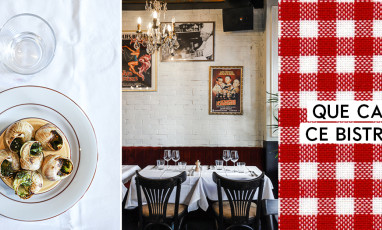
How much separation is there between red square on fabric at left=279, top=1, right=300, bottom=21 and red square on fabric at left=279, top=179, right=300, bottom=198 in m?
0.45

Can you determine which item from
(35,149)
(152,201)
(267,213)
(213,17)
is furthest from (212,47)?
(35,149)

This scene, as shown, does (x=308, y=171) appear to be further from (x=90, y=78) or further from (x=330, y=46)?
(x=90, y=78)

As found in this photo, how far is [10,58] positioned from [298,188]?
851 mm

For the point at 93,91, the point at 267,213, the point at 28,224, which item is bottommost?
the point at 267,213

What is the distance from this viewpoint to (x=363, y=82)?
0.73 m

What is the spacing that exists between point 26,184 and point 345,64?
875mm

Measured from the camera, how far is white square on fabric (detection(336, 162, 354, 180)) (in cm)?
73

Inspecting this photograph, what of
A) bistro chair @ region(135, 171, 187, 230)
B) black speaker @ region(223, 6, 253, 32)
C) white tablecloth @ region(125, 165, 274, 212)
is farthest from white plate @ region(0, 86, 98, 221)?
black speaker @ region(223, 6, 253, 32)

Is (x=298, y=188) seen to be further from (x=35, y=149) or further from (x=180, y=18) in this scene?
(x=180, y=18)

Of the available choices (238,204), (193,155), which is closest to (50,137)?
(238,204)

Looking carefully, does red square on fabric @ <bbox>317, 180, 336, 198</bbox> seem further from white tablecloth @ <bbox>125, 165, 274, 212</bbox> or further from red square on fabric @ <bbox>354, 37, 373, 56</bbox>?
white tablecloth @ <bbox>125, 165, 274, 212</bbox>

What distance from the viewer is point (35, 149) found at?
625 mm

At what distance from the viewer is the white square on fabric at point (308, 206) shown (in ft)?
2.40

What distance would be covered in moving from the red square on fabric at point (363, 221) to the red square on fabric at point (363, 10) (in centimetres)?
55
